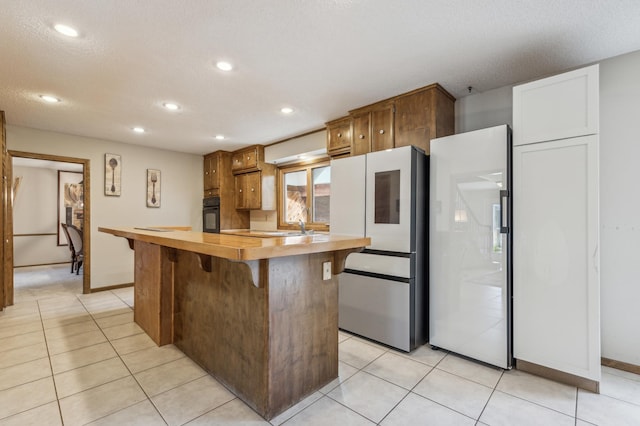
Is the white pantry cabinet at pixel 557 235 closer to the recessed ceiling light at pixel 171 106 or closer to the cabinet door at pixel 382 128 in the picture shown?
the cabinet door at pixel 382 128

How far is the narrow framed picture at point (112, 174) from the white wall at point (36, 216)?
389 centimetres

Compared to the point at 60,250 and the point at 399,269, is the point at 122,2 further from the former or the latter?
the point at 60,250

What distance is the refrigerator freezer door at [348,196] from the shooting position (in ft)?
10.0

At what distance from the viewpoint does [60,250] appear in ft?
25.3

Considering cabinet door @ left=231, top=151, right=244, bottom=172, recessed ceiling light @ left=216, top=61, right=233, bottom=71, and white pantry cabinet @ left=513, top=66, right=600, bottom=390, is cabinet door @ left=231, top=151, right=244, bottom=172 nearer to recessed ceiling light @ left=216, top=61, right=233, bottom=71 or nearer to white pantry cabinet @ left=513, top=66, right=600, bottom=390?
recessed ceiling light @ left=216, top=61, right=233, bottom=71

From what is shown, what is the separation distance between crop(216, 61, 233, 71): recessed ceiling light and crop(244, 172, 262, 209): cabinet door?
285cm

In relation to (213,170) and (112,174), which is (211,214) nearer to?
(213,170)

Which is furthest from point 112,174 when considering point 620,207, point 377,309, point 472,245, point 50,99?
point 620,207

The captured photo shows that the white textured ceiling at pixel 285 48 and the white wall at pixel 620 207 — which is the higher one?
the white textured ceiling at pixel 285 48

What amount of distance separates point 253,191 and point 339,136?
225cm

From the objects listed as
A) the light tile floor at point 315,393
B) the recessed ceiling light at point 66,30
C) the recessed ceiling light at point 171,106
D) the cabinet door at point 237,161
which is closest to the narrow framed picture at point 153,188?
the cabinet door at point 237,161

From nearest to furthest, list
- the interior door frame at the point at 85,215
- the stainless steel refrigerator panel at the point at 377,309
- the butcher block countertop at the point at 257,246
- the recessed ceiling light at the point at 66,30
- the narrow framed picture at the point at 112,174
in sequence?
the butcher block countertop at the point at 257,246 → the recessed ceiling light at the point at 66,30 → the stainless steel refrigerator panel at the point at 377,309 → the interior door frame at the point at 85,215 → the narrow framed picture at the point at 112,174

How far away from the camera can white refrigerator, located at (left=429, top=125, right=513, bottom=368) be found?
2367mm

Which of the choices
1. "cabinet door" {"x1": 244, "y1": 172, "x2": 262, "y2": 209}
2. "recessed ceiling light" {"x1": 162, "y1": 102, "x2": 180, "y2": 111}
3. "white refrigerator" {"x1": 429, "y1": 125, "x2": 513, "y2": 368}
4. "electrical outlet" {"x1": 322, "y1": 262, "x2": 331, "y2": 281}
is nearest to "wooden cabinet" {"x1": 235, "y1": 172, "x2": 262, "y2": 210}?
"cabinet door" {"x1": 244, "y1": 172, "x2": 262, "y2": 209}
